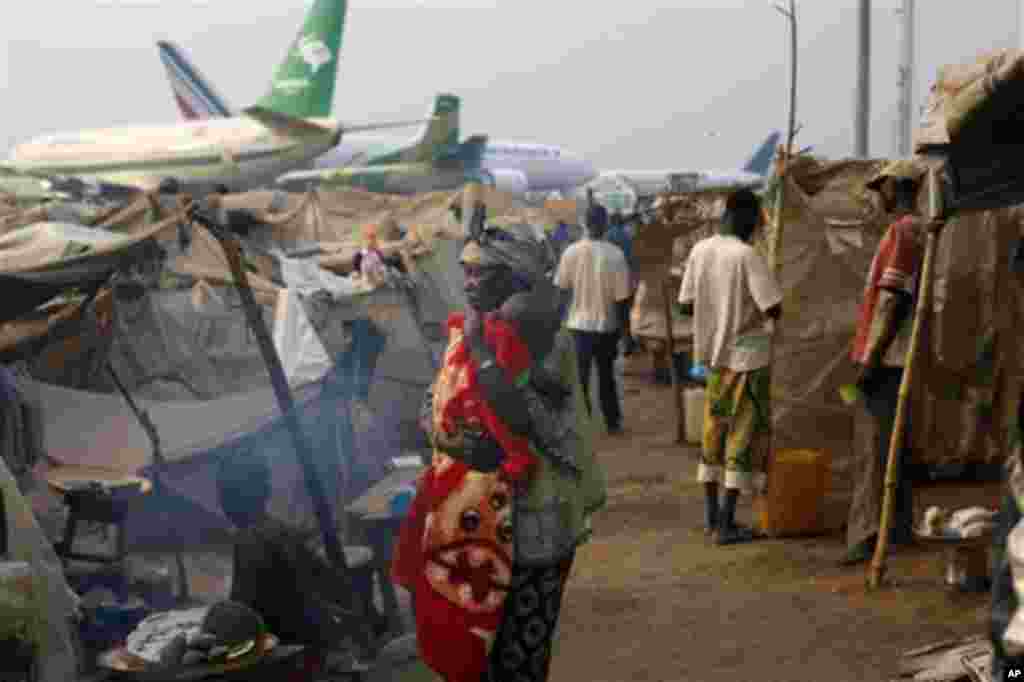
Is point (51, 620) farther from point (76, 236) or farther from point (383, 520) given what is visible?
point (76, 236)

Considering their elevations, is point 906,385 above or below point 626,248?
above

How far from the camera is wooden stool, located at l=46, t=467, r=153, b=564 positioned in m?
6.97

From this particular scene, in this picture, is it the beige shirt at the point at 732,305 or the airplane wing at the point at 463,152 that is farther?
the airplane wing at the point at 463,152

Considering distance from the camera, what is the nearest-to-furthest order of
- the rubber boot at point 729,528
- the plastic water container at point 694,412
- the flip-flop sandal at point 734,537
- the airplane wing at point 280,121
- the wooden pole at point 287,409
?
the wooden pole at point 287,409
the rubber boot at point 729,528
the flip-flop sandal at point 734,537
the plastic water container at point 694,412
the airplane wing at point 280,121

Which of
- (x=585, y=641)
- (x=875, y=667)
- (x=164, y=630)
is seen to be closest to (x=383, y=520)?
(x=585, y=641)

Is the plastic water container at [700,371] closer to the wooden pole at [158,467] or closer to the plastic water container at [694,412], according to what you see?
the plastic water container at [694,412]

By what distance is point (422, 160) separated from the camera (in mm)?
49375

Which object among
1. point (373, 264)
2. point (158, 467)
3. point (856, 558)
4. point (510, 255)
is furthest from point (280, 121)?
point (510, 255)

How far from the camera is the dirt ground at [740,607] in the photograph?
6.07 metres

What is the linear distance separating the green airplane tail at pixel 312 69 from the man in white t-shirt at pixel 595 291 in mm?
39175

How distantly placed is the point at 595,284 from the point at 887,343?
4605 millimetres

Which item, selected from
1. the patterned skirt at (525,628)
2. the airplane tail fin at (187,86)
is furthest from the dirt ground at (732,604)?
the airplane tail fin at (187,86)

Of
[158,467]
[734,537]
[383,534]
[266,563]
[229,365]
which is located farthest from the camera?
[229,365]

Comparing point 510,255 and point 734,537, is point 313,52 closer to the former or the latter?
point 734,537
